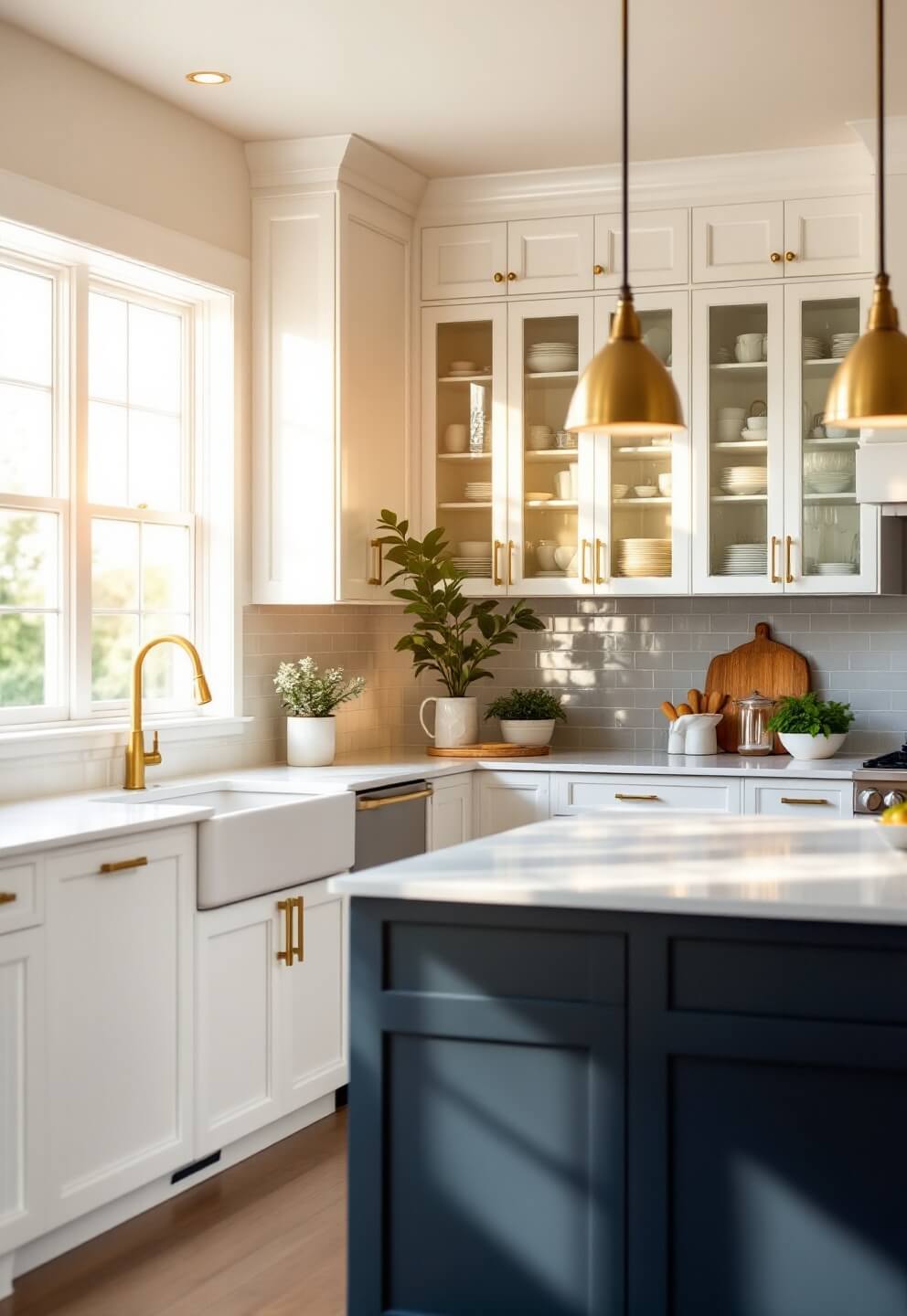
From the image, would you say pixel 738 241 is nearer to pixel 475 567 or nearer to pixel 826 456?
pixel 826 456

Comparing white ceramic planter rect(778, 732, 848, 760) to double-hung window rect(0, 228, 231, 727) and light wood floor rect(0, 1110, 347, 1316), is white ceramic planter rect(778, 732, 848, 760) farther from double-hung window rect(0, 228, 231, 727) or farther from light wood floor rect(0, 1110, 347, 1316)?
light wood floor rect(0, 1110, 347, 1316)

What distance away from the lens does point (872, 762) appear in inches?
192

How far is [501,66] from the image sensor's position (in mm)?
4406

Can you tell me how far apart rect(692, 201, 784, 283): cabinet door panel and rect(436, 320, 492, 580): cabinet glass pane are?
81 centimetres

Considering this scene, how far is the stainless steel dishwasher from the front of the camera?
181 inches

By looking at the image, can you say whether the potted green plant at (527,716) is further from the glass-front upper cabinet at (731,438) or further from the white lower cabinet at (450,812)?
the glass-front upper cabinet at (731,438)

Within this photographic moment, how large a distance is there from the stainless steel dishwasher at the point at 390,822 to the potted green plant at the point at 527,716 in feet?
2.28

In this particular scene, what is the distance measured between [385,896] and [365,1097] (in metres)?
0.37

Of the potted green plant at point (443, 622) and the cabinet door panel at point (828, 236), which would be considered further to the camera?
the potted green plant at point (443, 622)

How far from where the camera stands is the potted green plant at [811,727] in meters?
5.14

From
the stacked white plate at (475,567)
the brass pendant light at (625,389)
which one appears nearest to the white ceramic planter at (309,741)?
the stacked white plate at (475,567)

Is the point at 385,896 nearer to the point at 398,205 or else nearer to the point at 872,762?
the point at 872,762

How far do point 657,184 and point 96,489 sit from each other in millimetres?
2260

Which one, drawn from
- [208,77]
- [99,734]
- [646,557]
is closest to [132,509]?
[99,734]
